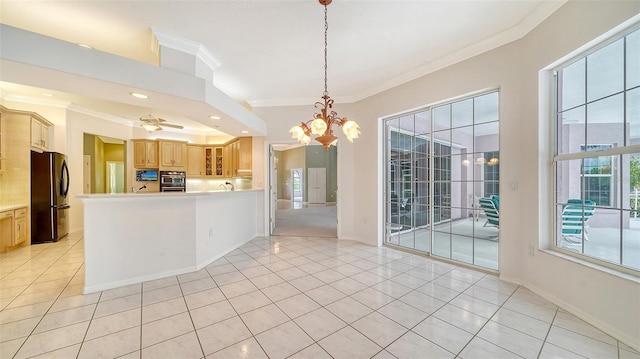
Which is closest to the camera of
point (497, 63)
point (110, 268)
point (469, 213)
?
point (110, 268)

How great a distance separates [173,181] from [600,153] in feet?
27.8

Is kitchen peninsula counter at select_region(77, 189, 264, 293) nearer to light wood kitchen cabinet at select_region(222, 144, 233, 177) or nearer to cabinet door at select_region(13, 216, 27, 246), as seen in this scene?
cabinet door at select_region(13, 216, 27, 246)

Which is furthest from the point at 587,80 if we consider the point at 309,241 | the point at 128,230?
the point at 128,230

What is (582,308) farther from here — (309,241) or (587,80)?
(309,241)

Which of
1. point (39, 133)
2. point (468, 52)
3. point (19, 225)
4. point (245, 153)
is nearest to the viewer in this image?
point (468, 52)

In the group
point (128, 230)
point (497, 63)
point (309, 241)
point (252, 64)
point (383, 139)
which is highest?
point (252, 64)

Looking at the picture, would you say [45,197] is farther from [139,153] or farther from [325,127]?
[325,127]

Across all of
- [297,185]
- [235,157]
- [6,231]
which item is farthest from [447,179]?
[297,185]

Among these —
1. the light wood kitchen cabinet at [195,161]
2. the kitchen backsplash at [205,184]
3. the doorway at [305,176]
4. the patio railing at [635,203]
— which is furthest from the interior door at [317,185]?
the patio railing at [635,203]

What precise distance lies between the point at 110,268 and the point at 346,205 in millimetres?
3817

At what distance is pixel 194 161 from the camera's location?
7352 mm

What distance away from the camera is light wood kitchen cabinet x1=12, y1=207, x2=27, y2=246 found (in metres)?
3.96

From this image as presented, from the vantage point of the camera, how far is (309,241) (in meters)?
4.88

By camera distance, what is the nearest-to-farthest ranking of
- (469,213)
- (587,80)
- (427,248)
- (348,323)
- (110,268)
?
(348,323) → (587,80) → (110,268) → (469,213) → (427,248)
